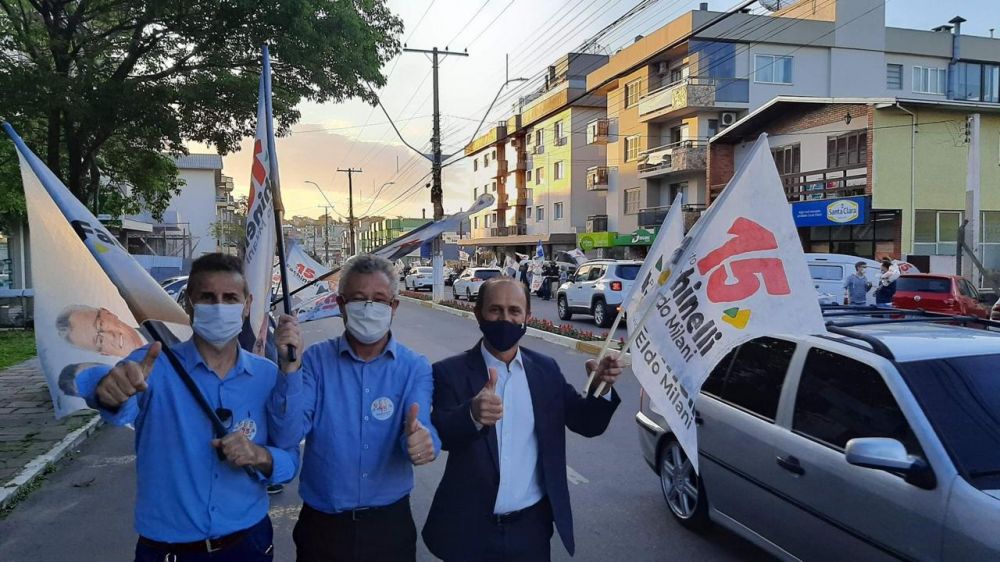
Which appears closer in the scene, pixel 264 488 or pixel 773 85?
pixel 264 488

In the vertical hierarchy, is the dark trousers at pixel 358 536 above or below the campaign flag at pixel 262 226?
below

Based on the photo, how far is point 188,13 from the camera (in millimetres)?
9969

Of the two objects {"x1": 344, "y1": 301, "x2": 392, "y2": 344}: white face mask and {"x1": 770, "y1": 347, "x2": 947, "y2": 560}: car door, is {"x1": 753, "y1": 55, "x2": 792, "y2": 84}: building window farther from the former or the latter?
{"x1": 344, "y1": 301, "x2": 392, "y2": 344}: white face mask

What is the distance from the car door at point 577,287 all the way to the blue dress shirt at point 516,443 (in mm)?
18041

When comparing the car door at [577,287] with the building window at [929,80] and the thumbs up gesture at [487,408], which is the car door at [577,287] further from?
the building window at [929,80]

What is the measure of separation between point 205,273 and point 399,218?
103 m

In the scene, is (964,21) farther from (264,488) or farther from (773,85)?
(264,488)

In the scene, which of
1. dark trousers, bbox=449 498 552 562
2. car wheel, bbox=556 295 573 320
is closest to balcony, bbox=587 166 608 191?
car wheel, bbox=556 295 573 320

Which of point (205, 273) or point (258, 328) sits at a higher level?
point (205, 273)

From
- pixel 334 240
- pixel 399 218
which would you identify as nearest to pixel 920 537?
pixel 399 218

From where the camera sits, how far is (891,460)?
2.94 metres

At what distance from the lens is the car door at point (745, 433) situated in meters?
3.95

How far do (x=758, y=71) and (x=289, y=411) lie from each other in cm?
3641

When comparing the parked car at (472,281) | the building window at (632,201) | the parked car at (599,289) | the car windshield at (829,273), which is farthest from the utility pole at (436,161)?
the building window at (632,201)
